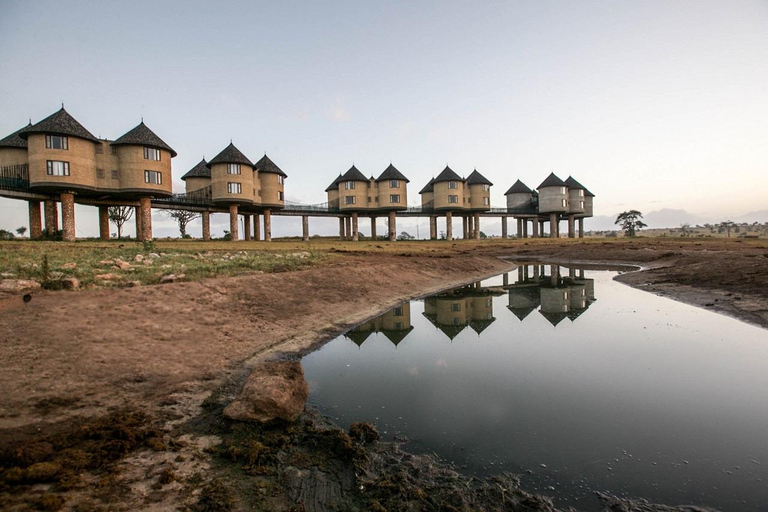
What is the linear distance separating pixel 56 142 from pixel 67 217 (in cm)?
705

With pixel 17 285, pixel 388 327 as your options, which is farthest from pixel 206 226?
pixel 388 327

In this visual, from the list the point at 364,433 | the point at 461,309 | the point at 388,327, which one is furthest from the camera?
the point at 461,309

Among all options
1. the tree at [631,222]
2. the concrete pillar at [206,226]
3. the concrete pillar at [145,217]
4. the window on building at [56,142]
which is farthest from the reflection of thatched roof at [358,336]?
the tree at [631,222]

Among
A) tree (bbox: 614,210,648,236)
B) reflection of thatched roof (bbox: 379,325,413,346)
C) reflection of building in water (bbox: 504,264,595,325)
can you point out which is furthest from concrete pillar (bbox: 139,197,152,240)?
tree (bbox: 614,210,648,236)

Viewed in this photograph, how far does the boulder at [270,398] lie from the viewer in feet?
19.3

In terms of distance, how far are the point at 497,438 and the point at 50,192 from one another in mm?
47429

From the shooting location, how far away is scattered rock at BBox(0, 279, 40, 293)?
33.4 ft

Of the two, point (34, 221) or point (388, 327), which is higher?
point (34, 221)

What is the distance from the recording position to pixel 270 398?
6000 mm

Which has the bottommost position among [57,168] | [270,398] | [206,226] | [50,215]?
[270,398]

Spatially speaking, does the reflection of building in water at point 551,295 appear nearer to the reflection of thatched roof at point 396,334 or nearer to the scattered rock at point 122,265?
the reflection of thatched roof at point 396,334

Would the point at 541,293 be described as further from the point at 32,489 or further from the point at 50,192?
the point at 50,192

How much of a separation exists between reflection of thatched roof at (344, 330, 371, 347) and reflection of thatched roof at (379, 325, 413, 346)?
0.61m

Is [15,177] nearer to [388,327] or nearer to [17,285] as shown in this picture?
[17,285]
